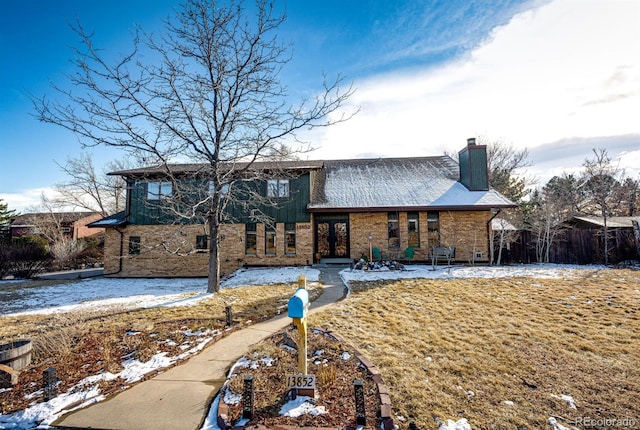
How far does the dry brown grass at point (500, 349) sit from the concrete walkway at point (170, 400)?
2289 mm

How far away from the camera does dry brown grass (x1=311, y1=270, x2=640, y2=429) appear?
11.3 feet

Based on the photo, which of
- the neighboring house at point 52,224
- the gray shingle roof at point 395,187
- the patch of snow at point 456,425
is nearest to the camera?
the patch of snow at point 456,425

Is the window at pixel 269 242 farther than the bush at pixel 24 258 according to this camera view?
No

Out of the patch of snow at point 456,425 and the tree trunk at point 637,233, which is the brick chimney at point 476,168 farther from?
the patch of snow at point 456,425

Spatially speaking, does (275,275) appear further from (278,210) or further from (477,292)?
(477,292)

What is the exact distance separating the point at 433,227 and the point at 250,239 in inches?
388

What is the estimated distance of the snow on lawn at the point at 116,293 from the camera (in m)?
8.66

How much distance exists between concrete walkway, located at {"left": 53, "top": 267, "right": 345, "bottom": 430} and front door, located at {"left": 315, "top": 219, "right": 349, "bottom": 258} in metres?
10.2

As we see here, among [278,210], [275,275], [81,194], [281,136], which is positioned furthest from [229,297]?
[81,194]

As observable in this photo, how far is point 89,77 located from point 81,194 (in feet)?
93.7

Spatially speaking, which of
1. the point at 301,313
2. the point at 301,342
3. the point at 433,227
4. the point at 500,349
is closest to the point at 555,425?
the point at 500,349

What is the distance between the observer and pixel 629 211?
95.1ft

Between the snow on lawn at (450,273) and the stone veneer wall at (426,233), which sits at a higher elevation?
the stone veneer wall at (426,233)

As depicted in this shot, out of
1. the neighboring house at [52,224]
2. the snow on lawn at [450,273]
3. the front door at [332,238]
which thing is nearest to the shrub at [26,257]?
the neighboring house at [52,224]
